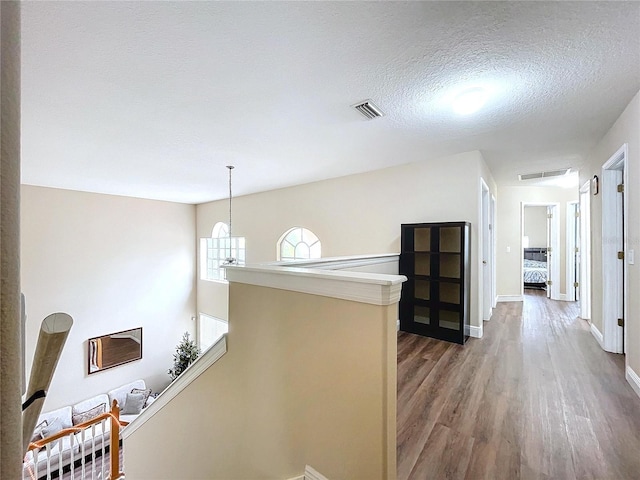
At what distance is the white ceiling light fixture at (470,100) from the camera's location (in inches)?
89.6

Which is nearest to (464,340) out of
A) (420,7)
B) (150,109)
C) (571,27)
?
(571,27)

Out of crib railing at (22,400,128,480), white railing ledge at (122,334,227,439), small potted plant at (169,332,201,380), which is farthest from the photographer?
small potted plant at (169,332,201,380)

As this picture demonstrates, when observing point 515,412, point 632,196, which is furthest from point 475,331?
point 632,196

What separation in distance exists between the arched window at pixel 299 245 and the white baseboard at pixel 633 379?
13.4ft

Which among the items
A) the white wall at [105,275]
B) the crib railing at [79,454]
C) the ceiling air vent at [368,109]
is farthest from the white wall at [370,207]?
the crib railing at [79,454]

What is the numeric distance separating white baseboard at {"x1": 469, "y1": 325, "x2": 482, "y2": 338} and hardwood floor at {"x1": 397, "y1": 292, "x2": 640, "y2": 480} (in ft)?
0.51

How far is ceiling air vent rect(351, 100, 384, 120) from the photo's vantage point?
8.11 feet

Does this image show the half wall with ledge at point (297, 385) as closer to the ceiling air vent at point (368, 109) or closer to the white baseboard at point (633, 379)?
the ceiling air vent at point (368, 109)

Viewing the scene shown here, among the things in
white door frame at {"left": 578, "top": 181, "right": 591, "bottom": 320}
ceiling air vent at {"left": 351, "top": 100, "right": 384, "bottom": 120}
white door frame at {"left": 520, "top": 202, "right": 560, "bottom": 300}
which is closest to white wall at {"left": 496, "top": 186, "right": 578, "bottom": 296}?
white door frame at {"left": 520, "top": 202, "right": 560, "bottom": 300}

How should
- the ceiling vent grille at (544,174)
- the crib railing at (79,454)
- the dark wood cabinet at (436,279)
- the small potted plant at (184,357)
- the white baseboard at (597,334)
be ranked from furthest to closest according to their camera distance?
1. the small potted plant at (184,357)
2. the ceiling vent grille at (544,174)
3. the dark wood cabinet at (436,279)
4. the white baseboard at (597,334)
5. the crib railing at (79,454)

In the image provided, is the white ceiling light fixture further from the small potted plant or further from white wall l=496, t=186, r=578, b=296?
the small potted plant

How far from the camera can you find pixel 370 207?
15.5ft

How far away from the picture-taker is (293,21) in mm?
1590

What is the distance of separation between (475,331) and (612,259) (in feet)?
5.30
